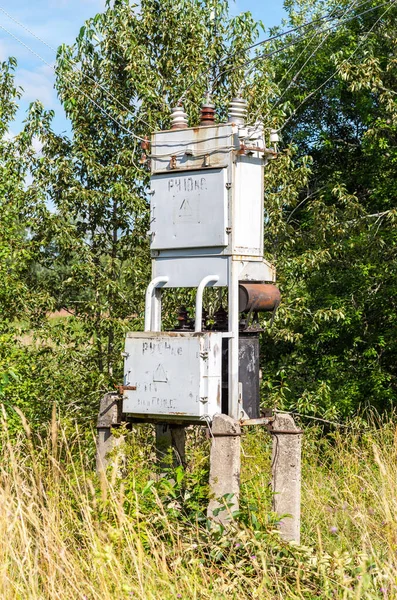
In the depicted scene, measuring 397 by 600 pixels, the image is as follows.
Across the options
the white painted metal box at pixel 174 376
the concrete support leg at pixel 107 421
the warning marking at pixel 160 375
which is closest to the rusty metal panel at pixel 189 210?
the white painted metal box at pixel 174 376

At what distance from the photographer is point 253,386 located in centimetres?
570

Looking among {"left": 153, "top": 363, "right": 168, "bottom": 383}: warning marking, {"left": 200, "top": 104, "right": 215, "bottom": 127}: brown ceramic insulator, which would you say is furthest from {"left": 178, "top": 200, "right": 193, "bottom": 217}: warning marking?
{"left": 153, "top": 363, "right": 168, "bottom": 383}: warning marking

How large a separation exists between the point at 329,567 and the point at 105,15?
6.91m

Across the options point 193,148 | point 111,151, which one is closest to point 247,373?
point 193,148

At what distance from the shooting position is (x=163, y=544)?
13.1 feet

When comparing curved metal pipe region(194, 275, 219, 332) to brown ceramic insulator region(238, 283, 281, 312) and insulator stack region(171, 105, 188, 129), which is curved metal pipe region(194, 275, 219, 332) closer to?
brown ceramic insulator region(238, 283, 281, 312)

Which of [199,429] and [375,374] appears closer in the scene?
[199,429]

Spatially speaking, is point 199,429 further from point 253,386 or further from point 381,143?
point 381,143

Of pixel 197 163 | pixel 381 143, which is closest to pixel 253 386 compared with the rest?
pixel 197 163

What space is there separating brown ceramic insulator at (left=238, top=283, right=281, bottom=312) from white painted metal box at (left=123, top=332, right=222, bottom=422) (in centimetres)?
31

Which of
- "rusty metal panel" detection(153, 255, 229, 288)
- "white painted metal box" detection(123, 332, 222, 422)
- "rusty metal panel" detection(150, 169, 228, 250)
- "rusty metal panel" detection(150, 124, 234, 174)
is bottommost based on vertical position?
"white painted metal box" detection(123, 332, 222, 422)

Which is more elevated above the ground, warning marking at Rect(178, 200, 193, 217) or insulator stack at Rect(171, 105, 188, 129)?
insulator stack at Rect(171, 105, 188, 129)

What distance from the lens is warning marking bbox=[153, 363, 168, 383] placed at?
211 inches

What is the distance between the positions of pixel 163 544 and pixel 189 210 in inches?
91.3
